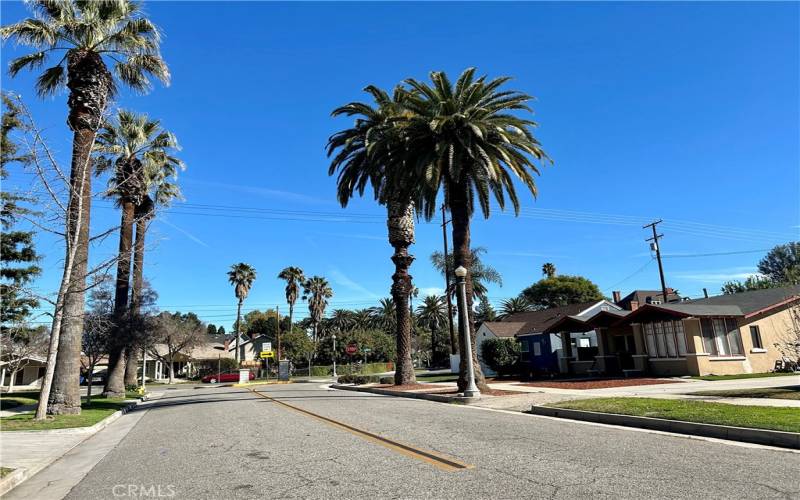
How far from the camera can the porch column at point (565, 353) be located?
34.3 meters

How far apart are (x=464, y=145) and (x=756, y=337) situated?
19.2 meters

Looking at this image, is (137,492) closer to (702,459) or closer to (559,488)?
(559,488)

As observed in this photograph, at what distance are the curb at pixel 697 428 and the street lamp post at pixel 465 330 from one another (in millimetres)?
5975

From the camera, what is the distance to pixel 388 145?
24.7m

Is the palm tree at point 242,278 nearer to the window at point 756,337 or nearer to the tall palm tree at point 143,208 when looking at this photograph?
the tall palm tree at point 143,208

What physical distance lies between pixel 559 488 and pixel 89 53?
20864 mm

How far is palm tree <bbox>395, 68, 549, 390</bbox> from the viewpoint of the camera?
21.3 m

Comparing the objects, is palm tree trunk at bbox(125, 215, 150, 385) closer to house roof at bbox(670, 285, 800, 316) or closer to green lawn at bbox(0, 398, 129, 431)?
green lawn at bbox(0, 398, 129, 431)

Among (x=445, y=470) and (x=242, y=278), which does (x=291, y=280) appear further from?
(x=445, y=470)

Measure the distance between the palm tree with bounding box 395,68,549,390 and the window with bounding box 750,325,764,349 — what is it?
14.5m

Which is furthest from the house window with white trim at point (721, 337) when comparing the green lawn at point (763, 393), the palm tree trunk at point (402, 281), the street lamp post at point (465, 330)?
the palm tree trunk at point (402, 281)

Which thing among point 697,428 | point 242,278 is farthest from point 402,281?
point 242,278

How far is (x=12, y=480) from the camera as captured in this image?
23.8ft

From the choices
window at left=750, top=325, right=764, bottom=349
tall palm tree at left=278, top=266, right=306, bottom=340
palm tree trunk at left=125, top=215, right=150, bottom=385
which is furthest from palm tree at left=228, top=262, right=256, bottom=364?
window at left=750, top=325, right=764, bottom=349
